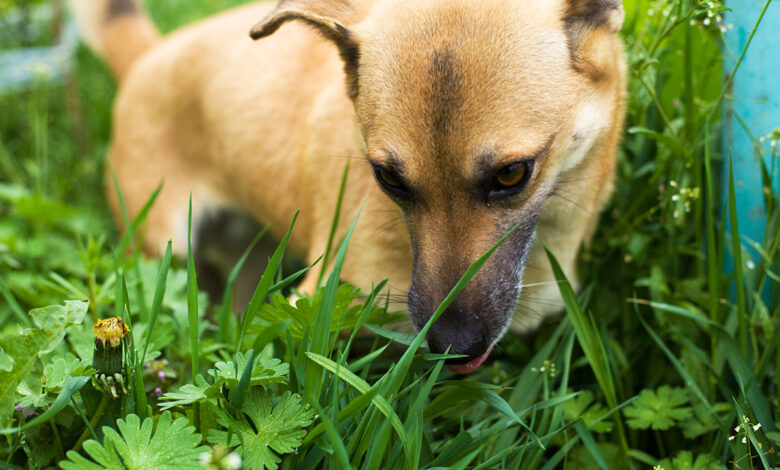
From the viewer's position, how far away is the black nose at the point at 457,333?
187cm

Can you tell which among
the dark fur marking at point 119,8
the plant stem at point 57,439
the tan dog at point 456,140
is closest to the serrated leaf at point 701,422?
the tan dog at point 456,140

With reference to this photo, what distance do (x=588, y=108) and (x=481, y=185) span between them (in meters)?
0.49

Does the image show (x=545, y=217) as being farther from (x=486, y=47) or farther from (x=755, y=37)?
(x=755, y=37)

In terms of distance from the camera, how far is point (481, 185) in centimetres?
191

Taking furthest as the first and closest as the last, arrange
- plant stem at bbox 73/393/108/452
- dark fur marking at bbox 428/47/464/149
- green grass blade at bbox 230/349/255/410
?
dark fur marking at bbox 428/47/464/149 < plant stem at bbox 73/393/108/452 < green grass blade at bbox 230/349/255/410

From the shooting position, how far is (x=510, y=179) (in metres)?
1.93

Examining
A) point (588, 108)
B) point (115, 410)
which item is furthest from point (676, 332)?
point (115, 410)

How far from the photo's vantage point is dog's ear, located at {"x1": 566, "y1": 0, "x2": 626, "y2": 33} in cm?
208

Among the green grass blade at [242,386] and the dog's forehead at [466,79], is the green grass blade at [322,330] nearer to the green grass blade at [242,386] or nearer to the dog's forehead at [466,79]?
the green grass blade at [242,386]

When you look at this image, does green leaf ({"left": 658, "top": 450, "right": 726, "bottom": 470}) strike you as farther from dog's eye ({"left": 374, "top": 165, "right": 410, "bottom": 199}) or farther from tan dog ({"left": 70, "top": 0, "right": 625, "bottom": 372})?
dog's eye ({"left": 374, "top": 165, "right": 410, "bottom": 199})

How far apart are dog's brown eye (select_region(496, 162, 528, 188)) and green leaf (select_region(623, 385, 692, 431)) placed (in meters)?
0.83

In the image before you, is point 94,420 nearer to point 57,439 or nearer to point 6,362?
point 57,439

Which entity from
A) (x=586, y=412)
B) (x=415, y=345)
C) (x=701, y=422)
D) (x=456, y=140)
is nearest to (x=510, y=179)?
(x=456, y=140)

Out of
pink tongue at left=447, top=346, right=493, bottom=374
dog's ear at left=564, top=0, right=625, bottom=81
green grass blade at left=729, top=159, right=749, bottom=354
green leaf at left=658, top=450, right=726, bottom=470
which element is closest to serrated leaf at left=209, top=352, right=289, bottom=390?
pink tongue at left=447, top=346, right=493, bottom=374
